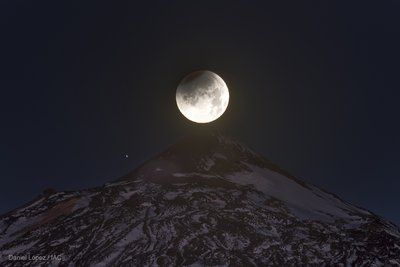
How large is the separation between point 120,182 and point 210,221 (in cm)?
4575

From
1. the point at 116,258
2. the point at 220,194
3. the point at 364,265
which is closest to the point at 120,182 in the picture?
the point at 220,194

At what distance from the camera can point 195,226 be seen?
10238 centimetres

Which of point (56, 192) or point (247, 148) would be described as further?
point (247, 148)

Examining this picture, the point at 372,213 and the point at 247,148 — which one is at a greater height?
the point at 247,148

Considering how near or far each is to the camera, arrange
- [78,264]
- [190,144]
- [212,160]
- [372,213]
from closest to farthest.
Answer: [78,264]
[372,213]
[212,160]
[190,144]

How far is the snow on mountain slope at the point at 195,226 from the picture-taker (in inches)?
3620

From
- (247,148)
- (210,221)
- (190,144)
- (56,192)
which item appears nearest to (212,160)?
(190,144)

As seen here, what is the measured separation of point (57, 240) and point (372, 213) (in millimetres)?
92523

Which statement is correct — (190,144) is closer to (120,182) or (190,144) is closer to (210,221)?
(120,182)

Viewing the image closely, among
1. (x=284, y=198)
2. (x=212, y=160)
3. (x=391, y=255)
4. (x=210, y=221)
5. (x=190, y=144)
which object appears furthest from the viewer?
(x=190, y=144)

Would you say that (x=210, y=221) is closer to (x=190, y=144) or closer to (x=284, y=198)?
(x=284, y=198)

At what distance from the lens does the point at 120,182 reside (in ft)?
472

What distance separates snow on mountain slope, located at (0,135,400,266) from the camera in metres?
91.9

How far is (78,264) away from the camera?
88.4 m
